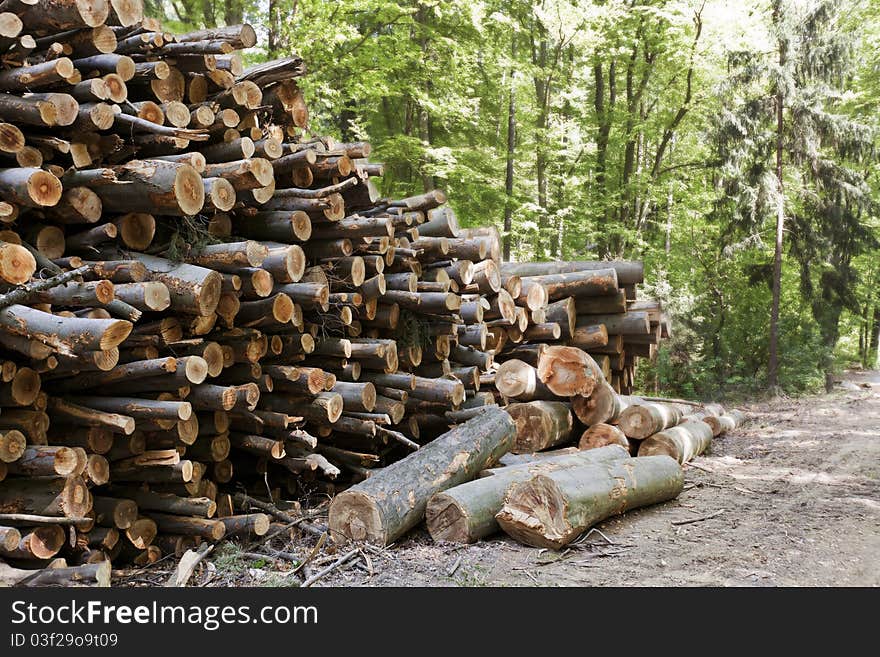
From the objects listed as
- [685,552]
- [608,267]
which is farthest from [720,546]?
[608,267]

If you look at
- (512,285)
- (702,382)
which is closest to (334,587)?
(512,285)

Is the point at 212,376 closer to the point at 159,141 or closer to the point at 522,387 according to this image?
the point at 159,141

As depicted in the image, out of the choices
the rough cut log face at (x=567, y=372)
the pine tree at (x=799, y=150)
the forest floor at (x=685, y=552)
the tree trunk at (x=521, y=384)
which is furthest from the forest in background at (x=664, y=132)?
the forest floor at (x=685, y=552)

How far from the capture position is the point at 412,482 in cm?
568

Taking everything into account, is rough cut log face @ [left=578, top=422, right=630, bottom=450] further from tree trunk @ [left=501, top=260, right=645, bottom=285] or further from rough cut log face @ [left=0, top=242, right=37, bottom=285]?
rough cut log face @ [left=0, top=242, right=37, bottom=285]

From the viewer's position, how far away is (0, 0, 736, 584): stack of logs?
4312 millimetres

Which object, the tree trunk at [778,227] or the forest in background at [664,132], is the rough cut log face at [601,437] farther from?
the tree trunk at [778,227]

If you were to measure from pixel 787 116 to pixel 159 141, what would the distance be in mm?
15311

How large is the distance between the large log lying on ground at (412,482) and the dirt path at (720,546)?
232mm

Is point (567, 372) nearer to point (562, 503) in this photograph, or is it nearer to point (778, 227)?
point (562, 503)

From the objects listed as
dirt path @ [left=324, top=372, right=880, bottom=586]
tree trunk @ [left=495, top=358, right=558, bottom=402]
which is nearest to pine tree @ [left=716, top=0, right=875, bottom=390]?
dirt path @ [left=324, top=372, right=880, bottom=586]

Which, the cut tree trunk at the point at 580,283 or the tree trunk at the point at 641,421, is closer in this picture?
the tree trunk at the point at 641,421

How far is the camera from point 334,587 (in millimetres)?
4453

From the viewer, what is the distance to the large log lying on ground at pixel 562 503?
529cm
